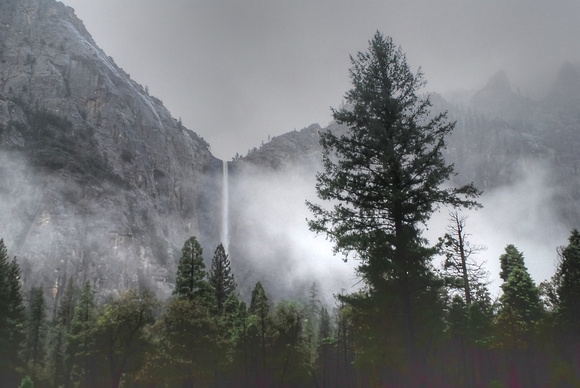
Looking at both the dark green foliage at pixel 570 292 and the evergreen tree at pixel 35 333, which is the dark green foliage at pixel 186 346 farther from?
the evergreen tree at pixel 35 333

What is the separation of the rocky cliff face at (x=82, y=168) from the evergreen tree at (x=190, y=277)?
90.7m

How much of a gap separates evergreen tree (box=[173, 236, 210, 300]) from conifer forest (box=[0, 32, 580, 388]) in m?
0.14

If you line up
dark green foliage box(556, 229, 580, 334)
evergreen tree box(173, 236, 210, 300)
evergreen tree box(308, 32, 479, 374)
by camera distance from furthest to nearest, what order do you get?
evergreen tree box(173, 236, 210, 300), dark green foliage box(556, 229, 580, 334), evergreen tree box(308, 32, 479, 374)

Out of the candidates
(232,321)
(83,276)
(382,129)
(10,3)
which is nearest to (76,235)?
(83,276)

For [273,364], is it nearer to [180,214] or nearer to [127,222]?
[127,222]

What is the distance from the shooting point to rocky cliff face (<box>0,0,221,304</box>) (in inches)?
4852

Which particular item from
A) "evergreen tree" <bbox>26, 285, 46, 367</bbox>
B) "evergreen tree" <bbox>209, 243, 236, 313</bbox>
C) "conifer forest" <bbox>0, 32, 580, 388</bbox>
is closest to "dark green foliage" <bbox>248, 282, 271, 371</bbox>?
"conifer forest" <bbox>0, 32, 580, 388</bbox>

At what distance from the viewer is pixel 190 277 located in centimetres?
4181

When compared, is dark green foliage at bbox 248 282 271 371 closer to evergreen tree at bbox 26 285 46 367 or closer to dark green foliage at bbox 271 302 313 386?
dark green foliage at bbox 271 302 313 386

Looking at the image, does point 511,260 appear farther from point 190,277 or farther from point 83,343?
point 83,343

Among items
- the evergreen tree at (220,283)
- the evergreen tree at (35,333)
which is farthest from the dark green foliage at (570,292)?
the evergreen tree at (35,333)

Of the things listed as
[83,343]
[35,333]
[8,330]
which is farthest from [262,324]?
[35,333]

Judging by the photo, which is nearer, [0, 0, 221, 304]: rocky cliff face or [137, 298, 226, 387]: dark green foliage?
[137, 298, 226, 387]: dark green foliage

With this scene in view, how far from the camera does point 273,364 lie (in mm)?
Answer: 44719
